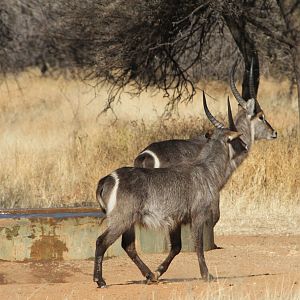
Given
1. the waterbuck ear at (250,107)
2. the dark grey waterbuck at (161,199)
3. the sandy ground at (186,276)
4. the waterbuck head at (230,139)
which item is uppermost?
the waterbuck ear at (250,107)

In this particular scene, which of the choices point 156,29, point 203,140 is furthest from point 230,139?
point 156,29

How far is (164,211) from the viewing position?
7.82 meters

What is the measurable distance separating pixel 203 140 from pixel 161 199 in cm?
326

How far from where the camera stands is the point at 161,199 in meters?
7.83

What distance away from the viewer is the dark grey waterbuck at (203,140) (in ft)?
32.2

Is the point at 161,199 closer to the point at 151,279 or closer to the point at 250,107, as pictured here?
the point at 151,279

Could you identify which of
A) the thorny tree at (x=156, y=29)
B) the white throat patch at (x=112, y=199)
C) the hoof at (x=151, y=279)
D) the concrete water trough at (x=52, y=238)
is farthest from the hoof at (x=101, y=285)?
the thorny tree at (x=156, y=29)

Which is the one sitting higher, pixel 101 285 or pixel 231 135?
pixel 231 135

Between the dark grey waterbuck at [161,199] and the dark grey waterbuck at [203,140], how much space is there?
1.13 metres

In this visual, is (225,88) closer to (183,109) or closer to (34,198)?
(183,109)

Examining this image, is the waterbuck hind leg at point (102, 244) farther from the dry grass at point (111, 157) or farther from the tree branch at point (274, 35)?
the tree branch at point (274, 35)

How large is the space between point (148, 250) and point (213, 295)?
3.19m

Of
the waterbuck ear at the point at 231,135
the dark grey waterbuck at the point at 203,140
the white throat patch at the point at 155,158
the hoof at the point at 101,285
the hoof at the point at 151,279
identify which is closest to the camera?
the hoof at the point at 101,285

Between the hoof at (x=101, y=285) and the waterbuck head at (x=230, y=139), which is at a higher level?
the waterbuck head at (x=230, y=139)
